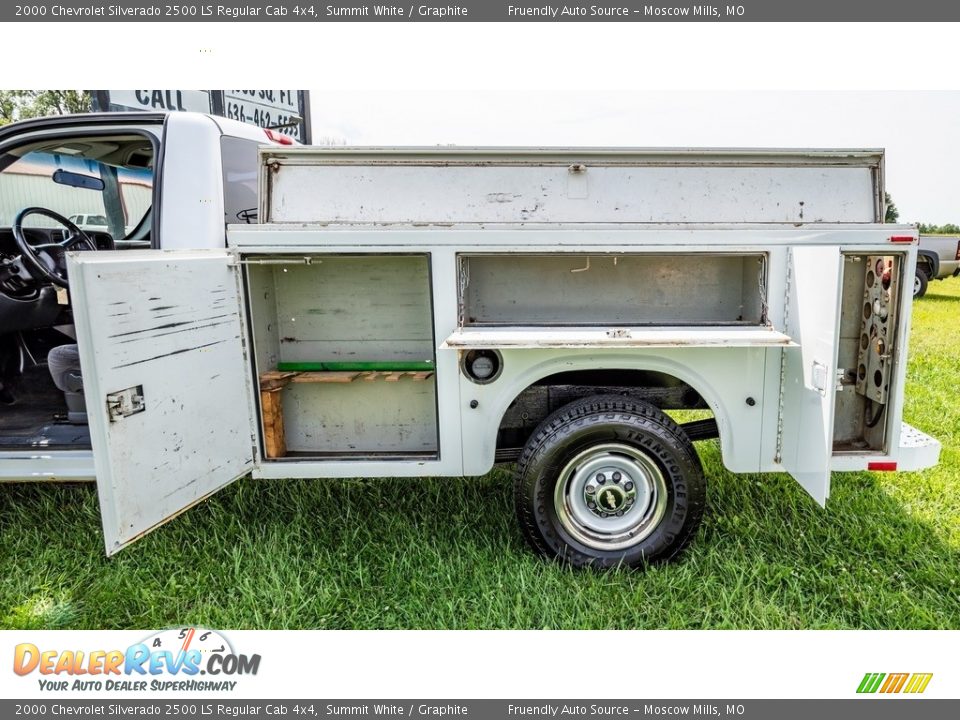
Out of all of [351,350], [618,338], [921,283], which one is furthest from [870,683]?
[921,283]

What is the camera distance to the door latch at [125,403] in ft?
7.50

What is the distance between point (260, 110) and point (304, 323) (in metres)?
5.44

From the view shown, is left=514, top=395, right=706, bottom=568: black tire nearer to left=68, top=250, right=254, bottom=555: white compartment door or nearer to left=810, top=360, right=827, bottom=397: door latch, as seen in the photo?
left=810, top=360, right=827, bottom=397: door latch

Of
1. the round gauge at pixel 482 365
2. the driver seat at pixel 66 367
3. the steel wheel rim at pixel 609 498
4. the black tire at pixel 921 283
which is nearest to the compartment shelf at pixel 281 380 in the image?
the round gauge at pixel 482 365

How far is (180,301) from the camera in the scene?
99.9 inches

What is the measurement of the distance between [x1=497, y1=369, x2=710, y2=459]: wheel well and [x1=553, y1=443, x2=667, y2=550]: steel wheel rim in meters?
0.38

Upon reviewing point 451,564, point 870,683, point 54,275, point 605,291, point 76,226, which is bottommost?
point 870,683

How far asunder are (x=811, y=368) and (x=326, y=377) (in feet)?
7.30

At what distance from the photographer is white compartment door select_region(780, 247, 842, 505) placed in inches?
98.1

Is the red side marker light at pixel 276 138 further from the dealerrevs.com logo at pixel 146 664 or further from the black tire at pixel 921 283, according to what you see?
the black tire at pixel 921 283

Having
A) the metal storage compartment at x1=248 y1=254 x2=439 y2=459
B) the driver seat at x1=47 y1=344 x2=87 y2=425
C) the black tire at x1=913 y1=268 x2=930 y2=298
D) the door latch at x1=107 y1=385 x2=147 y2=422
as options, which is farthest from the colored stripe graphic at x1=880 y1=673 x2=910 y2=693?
the black tire at x1=913 y1=268 x2=930 y2=298

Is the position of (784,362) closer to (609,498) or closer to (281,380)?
(609,498)

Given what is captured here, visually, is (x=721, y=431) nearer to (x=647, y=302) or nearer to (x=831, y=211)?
(x=647, y=302)

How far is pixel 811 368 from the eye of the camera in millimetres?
2643
